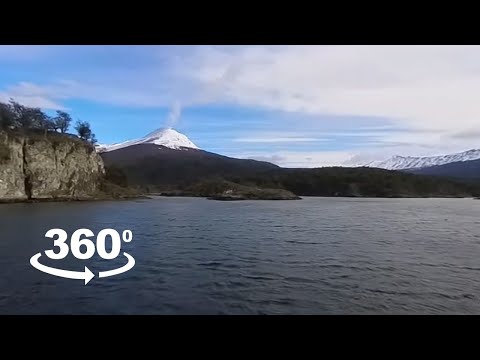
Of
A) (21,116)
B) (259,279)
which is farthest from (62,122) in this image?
(259,279)

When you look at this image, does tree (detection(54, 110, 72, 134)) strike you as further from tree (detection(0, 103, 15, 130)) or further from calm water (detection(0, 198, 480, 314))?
calm water (detection(0, 198, 480, 314))

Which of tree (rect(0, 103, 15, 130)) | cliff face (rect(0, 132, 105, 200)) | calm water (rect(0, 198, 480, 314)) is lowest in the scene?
calm water (rect(0, 198, 480, 314))

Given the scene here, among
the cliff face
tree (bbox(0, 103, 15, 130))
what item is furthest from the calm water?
tree (bbox(0, 103, 15, 130))

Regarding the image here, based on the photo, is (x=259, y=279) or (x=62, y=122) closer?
(x=259, y=279)

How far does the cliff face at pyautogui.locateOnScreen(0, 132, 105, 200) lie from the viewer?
168 feet

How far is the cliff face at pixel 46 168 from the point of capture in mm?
51281

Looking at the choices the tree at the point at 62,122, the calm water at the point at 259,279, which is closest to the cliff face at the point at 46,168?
the tree at the point at 62,122

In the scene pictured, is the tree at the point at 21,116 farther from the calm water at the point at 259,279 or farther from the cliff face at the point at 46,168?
the calm water at the point at 259,279

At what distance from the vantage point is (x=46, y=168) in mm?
55188

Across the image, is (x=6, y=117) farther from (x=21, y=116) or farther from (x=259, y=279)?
(x=259, y=279)
